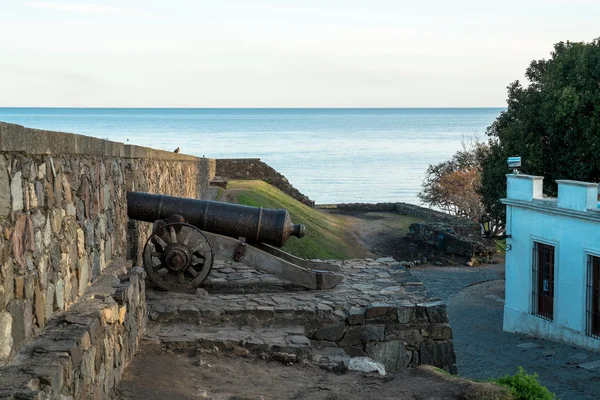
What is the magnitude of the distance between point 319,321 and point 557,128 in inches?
575

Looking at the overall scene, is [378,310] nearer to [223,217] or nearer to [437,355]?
[437,355]

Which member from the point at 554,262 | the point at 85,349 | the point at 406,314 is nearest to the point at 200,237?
the point at 406,314

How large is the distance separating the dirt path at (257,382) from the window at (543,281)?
Answer: 423 inches

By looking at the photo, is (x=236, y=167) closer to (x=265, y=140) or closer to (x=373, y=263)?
(x=373, y=263)

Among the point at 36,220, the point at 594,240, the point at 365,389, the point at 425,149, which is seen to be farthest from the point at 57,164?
the point at 425,149

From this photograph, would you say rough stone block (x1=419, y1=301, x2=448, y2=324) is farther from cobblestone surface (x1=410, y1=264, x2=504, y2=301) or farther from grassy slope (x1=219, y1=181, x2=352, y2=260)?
cobblestone surface (x1=410, y1=264, x2=504, y2=301)

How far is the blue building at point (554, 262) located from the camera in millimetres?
15578

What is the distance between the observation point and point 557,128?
70.4 ft

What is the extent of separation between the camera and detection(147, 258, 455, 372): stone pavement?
8117 millimetres

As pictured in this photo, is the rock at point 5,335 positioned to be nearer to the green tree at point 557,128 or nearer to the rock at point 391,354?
the rock at point 391,354

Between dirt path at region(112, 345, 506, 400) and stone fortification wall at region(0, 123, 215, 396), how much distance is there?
520 mm

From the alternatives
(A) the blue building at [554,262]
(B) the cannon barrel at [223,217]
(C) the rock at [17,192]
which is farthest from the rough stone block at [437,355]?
(A) the blue building at [554,262]

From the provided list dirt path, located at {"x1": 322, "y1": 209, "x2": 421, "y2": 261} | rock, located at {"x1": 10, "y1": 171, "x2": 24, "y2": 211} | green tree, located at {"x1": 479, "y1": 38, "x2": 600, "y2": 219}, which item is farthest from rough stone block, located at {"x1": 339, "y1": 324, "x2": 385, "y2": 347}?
dirt path, located at {"x1": 322, "y1": 209, "x2": 421, "y2": 261}

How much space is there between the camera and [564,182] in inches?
634
